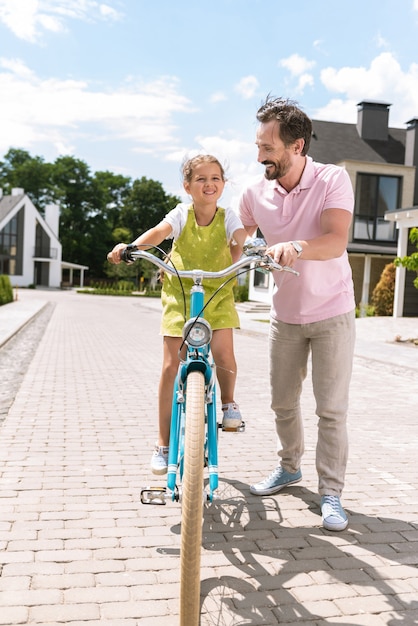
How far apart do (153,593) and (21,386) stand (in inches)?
238

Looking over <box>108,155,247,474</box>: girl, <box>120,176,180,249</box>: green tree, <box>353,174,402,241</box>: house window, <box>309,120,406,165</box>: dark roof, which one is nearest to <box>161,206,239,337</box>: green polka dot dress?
<box>108,155,247,474</box>: girl

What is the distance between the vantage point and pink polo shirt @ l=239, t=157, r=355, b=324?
3.55 meters

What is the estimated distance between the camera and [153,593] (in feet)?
9.26

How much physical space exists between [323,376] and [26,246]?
224 feet

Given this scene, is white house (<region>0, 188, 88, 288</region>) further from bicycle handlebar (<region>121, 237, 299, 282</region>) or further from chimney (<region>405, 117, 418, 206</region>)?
bicycle handlebar (<region>121, 237, 299, 282</region>)

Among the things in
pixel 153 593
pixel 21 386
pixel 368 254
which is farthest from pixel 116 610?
pixel 368 254

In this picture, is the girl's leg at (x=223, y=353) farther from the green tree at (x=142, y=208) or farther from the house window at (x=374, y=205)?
the green tree at (x=142, y=208)

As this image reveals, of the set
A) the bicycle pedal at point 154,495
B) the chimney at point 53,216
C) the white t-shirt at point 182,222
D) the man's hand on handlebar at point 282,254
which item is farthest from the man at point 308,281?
the chimney at point 53,216

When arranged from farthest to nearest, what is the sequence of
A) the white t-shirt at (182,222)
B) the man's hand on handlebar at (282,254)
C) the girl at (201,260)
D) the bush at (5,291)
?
the bush at (5,291), the white t-shirt at (182,222), the girl at (201,260), the man's hand on handlebar at (282,254)

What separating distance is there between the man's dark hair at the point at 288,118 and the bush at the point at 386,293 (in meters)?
22.6

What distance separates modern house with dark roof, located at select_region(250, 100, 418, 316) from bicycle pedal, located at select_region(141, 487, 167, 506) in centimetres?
2610

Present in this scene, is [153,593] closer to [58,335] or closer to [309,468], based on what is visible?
[309,468]

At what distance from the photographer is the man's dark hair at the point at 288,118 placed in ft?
11.3

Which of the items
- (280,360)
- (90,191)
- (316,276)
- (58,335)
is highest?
(90,191)
